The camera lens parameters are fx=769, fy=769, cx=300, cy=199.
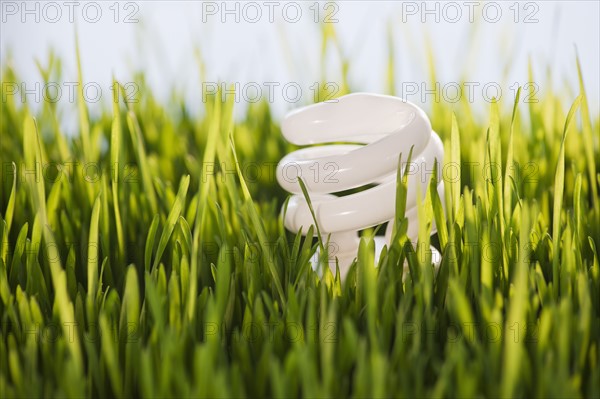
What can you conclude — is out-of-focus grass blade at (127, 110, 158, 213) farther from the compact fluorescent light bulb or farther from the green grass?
the compact fluorescent light bulb

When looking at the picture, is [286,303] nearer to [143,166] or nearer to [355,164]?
[355,164]

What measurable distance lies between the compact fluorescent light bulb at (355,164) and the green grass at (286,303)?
0.03 m

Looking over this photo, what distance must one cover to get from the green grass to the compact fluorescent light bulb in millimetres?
25

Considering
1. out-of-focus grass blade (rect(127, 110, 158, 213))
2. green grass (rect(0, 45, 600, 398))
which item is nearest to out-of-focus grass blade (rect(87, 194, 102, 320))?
green grass (rect(0, 45, 600, 398))

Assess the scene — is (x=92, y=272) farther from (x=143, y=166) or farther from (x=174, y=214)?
(x=143, y=166)

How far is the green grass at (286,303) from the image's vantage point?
529mm

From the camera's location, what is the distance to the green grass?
529mm

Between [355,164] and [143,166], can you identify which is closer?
[355,164]

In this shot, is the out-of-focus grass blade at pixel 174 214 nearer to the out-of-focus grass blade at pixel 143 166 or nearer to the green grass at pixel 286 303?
the green grass at pixel 286 303

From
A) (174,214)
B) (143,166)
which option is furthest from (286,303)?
(143,166)

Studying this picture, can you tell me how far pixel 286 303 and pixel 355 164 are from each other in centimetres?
16

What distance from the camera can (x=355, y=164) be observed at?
72cm

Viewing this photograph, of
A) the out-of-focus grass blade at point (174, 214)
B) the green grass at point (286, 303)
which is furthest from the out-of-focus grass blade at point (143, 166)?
the out-of-focus grass blade at point (174, 214)

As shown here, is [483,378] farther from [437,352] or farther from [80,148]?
[80,148]
